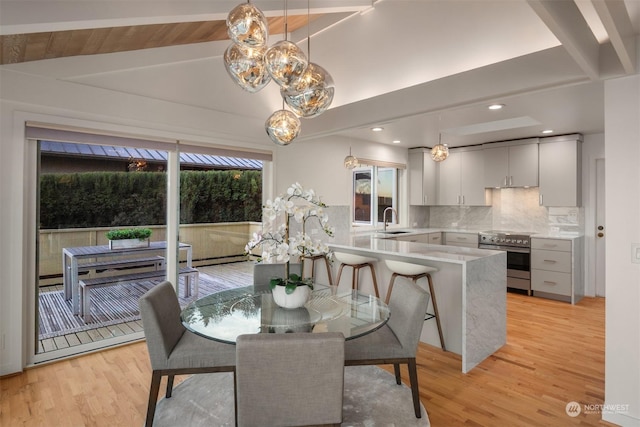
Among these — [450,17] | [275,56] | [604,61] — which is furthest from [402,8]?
[275,56]

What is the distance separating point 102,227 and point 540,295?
577cm

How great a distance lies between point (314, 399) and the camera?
1.59m

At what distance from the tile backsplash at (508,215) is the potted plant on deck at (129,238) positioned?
4.55 metres

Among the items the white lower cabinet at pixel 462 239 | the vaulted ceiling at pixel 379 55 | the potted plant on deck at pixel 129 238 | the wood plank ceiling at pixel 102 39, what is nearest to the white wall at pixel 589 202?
the vaulted ceiling at pixel 379 55

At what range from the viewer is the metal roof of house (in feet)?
10.2

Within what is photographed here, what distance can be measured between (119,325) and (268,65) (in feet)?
10.2

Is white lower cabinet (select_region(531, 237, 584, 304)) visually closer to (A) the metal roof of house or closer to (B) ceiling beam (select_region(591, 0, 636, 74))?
(B) ceiling beam (select_region(591, 0, 636, 74))

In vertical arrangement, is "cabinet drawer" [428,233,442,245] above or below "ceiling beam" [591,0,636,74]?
below

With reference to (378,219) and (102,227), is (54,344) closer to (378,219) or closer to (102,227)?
(102,227)

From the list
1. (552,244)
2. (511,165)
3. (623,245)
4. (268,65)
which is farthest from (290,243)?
(511,165)

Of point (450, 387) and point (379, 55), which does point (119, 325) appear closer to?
point (450, 387)

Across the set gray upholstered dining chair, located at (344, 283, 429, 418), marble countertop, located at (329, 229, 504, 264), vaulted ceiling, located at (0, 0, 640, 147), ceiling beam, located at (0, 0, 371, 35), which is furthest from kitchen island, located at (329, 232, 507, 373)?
ceiling beam, located at (0, 0, 371, 35)

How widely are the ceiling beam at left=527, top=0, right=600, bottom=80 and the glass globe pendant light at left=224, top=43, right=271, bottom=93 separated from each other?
130cm

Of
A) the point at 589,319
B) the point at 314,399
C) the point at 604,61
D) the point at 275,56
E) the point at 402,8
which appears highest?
the point at 402,8
